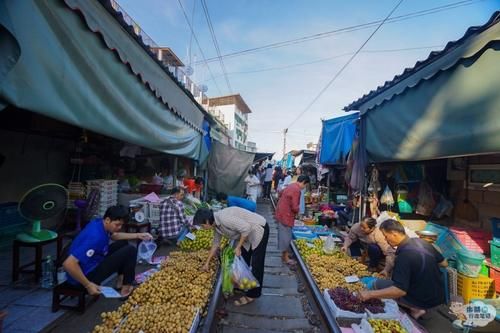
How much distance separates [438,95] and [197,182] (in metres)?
8.23

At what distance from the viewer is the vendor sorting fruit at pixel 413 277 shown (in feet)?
11.0

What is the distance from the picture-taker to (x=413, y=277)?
347 centimetres

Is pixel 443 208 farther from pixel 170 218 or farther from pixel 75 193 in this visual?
pixel 75 193

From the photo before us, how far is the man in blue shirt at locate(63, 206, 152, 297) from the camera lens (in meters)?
3.16

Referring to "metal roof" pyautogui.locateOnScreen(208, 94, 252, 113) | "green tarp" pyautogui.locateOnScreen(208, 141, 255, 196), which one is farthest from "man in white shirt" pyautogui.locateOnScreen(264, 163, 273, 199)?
"metal roof" pyautogui.locateOnScreen(208, 94, 252, 113)

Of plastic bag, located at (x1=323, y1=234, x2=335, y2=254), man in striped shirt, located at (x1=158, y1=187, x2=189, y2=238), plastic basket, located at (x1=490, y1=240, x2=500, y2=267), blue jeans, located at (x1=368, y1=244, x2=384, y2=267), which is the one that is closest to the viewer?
plastic basket, located at (x1=490, y1=240, x2=500, y2=267)

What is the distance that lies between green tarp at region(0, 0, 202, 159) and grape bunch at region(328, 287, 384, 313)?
3.48m

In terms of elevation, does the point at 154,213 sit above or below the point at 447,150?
below

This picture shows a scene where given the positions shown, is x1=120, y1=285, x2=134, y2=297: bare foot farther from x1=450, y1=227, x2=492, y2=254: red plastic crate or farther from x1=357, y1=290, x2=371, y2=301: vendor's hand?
x1=450, y1=227, x2=492, y2=254: red plastic crate

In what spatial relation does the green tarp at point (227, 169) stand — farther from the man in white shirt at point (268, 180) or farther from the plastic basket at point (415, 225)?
the plastic basket at point (415, 225)

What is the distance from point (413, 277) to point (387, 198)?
3488 millimetres

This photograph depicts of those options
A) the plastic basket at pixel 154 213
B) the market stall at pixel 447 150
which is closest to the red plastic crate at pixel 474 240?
the market stall at pixel 447 150

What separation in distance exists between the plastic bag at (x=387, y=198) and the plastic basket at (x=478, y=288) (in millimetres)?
2567

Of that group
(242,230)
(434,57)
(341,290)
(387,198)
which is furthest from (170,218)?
(434,57)
